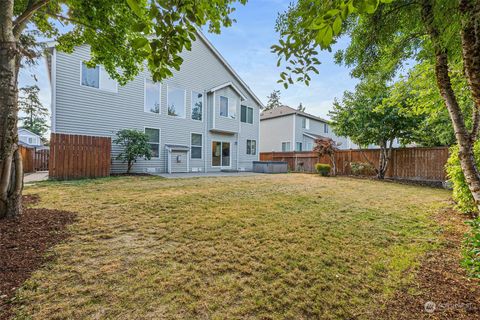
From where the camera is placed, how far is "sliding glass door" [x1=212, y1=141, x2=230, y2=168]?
49.6 feet

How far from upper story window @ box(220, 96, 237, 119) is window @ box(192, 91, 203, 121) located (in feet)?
5.05

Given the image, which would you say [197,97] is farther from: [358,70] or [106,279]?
[106,279]

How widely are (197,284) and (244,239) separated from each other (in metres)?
1.16

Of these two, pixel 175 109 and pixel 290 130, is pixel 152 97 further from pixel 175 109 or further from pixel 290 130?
pixel 290 130

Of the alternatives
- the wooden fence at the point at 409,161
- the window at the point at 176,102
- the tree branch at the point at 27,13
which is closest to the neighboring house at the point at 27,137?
the window at the point at 176,102

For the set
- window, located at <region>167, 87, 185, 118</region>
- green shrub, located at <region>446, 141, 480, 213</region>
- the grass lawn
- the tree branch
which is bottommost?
the grass lawn

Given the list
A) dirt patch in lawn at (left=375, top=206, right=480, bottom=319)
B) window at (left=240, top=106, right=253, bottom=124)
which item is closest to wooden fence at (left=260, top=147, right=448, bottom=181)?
window at (left=240, top=106, right=253, bottom=124)

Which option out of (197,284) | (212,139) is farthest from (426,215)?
(212,139)

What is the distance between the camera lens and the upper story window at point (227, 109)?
1528cm

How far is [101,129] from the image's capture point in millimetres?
10688

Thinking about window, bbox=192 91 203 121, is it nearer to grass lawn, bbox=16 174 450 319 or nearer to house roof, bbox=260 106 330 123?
grass lawn, bbox=16 174 450 319

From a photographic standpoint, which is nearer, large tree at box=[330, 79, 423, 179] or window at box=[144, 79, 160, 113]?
large tree at box=[330, 79, 423, 179]

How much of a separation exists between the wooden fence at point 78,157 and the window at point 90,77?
120 inches

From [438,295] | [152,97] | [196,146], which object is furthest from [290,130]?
[438,295]
